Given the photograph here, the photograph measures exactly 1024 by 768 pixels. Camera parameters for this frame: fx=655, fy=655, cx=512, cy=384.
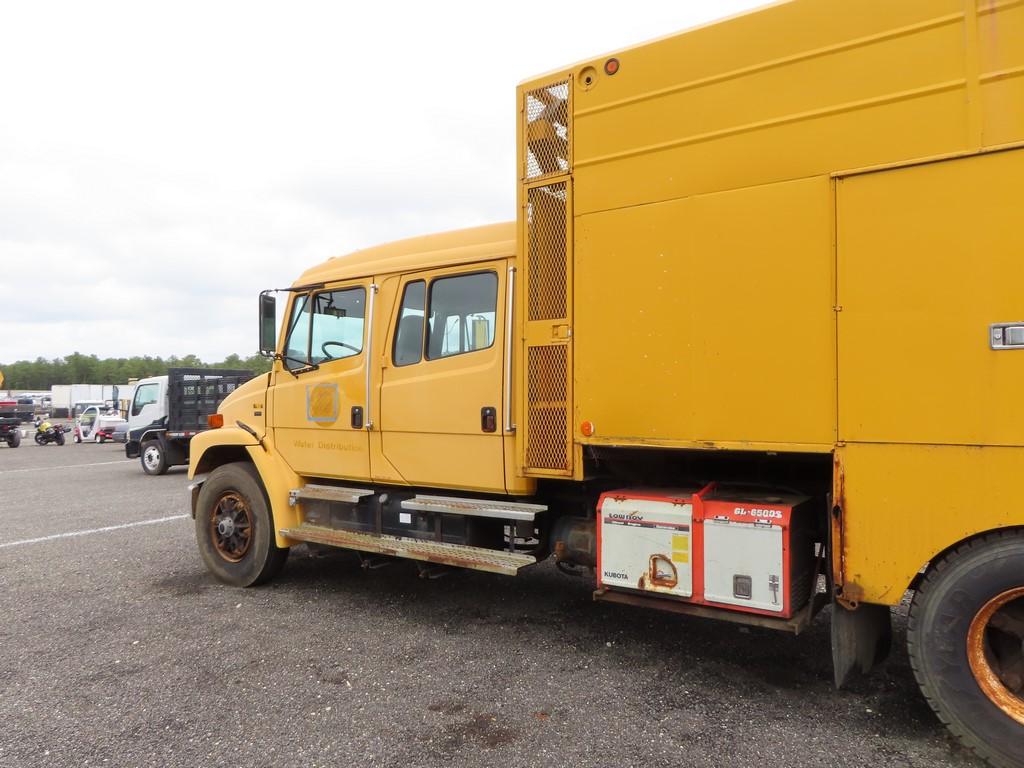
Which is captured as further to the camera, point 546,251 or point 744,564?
point 546,251

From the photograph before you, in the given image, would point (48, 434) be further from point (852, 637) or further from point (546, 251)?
point (852, 637)

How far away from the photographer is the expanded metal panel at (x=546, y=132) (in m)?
3.86

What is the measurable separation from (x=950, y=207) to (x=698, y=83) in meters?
1.32

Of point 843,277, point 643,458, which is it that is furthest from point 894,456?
point 643,458

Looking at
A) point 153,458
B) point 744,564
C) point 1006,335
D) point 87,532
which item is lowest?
point 87,532

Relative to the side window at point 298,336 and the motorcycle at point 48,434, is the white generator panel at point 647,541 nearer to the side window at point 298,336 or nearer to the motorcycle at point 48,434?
the side window at point 298,336

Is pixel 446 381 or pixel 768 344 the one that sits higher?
pixel 768 344

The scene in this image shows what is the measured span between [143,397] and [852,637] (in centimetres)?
1773

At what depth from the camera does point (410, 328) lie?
15.7ft

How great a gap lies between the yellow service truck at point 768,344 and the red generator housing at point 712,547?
16 millimetres

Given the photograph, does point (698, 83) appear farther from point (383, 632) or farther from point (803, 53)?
point (383, 632)

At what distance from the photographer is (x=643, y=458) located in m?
3.93

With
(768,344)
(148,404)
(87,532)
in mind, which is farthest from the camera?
(148,404)

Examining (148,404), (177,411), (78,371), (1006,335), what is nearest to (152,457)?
(177,411)
